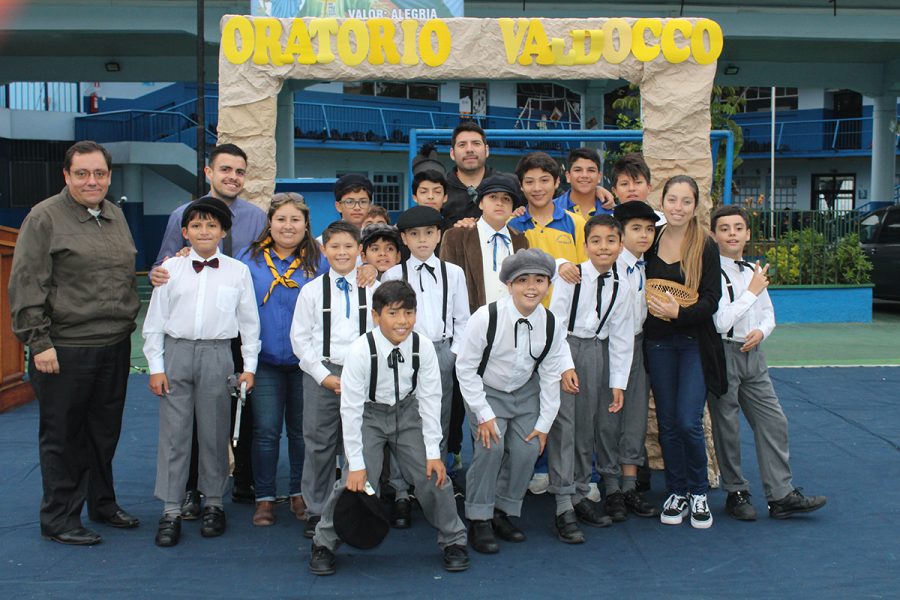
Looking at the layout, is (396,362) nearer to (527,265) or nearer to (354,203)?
(527,265)

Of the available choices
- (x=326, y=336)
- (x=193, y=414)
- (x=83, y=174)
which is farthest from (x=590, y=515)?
(x=83, y=174)

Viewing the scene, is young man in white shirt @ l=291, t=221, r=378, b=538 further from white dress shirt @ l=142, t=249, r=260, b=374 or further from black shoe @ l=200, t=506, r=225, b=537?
black shoe @ l=200, t=506, r=225, b=537

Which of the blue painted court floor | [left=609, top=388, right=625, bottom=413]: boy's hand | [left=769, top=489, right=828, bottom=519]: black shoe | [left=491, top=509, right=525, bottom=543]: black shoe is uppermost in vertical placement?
[left=609, top=388, right=625, bottom=413]: boy's hand

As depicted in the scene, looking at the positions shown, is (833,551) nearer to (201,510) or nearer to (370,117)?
(201,510)

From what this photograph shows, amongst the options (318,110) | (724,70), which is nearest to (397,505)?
(724,70)

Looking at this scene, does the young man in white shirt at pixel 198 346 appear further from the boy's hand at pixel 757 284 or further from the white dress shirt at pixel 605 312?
the boy's hand at pixel 757 284

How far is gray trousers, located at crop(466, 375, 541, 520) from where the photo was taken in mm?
4230

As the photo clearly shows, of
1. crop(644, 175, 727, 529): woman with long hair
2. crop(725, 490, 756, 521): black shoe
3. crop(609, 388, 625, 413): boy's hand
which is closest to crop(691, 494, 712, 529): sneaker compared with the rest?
crop(644, 175, 727, 529): woman with long hair

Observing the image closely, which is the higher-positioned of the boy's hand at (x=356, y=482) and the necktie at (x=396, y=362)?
the necktie at (x=396, y=362)

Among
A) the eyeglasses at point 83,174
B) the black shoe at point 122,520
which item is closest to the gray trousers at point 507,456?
the black shoe at point 122,520

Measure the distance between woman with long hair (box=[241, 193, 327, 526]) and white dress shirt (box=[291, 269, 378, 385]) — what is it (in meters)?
0.27

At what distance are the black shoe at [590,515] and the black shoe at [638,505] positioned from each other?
18 centimetres

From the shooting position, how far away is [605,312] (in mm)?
4551

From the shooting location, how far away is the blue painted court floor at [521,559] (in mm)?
3693
